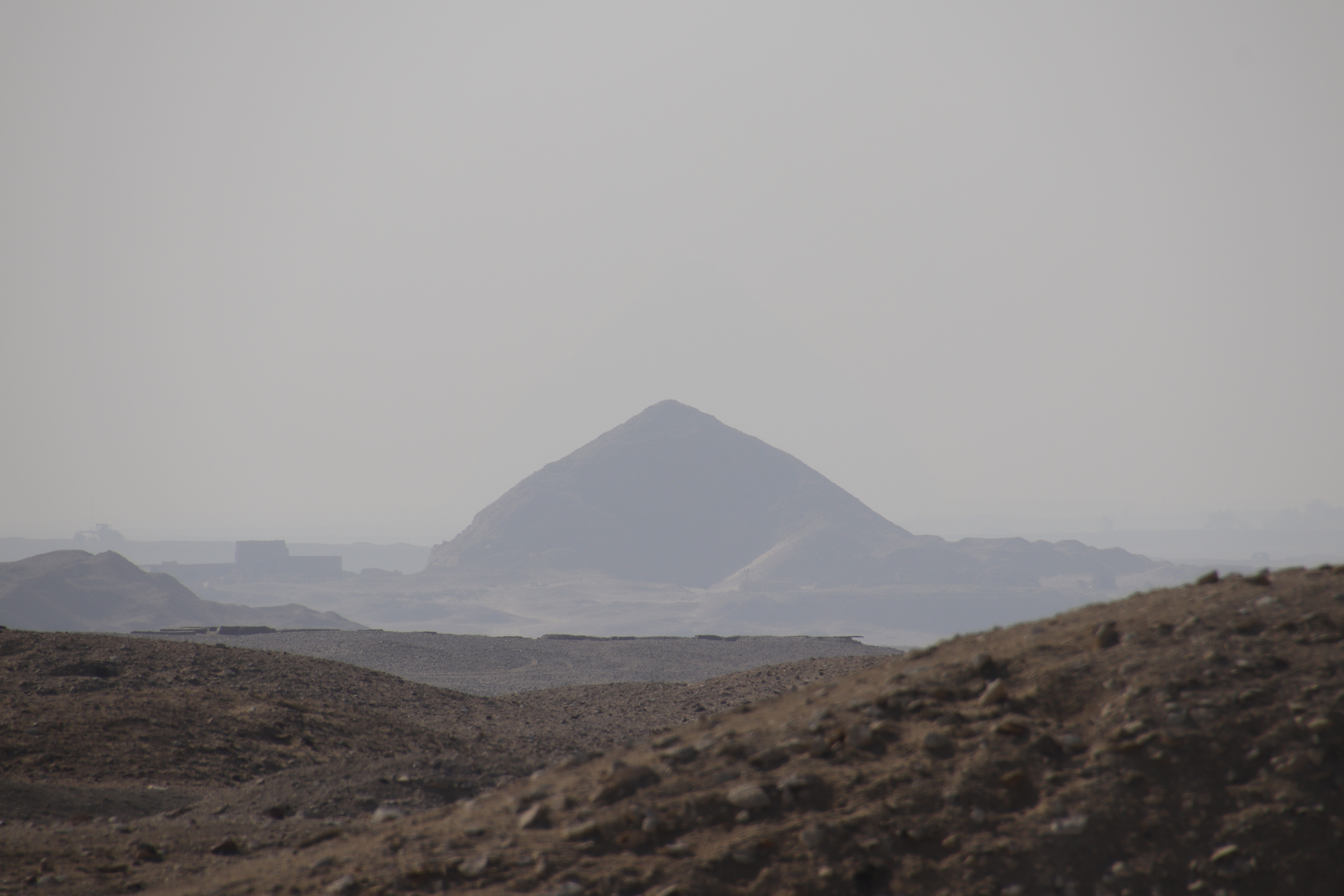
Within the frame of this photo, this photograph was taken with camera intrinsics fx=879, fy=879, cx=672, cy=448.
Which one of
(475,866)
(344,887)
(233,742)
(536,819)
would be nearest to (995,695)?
(536,819)

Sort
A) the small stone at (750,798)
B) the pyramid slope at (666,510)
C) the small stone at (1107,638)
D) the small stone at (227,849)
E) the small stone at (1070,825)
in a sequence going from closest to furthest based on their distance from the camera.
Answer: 1. the small stone at (1070,825)
2. the small stone at (750,798)
3. the small stone at (1107,638)
4. the small stone at (227,849)
5. the pyramid slope at (666,510)

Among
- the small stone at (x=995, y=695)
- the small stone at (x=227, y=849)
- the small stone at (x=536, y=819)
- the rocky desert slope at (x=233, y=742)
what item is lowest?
the rocky desert slope at (x=233, y=742)

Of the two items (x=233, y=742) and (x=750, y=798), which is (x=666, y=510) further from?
(x=750, y=798)

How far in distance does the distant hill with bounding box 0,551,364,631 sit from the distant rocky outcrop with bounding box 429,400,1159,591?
76952 millimetres

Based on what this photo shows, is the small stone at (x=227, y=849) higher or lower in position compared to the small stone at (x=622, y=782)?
lower

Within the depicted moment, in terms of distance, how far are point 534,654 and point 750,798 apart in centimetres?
2688

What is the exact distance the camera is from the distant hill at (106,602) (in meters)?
55.7

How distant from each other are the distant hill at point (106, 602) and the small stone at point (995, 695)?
186ft

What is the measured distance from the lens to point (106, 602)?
58938 millimetres

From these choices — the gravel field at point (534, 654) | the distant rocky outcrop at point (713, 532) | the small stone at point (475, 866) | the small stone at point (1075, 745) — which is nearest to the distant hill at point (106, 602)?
the gravel field at point (534, 654)

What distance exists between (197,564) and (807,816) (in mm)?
170974

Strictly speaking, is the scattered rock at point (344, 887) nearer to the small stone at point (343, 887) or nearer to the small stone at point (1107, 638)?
the small stone at point (343, 887)

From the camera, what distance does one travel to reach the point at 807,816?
5160 millimetres

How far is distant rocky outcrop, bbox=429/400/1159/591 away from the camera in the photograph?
142 meters
